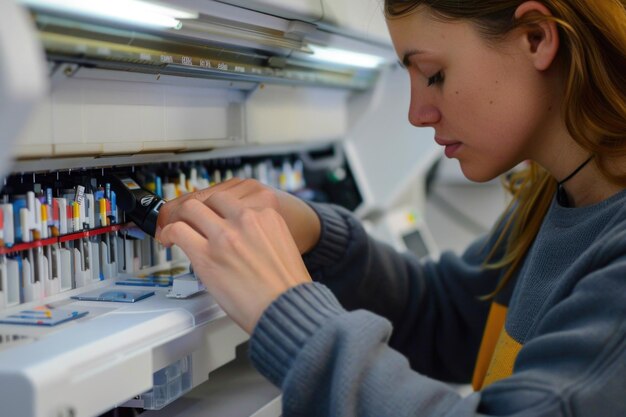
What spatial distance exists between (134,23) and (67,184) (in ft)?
0.90

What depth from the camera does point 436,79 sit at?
1060 mm

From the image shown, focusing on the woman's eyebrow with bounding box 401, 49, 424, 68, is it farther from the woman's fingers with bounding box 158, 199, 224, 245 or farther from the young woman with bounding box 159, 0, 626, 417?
the woman's fingers with bounding box 158, 199, 224, 245

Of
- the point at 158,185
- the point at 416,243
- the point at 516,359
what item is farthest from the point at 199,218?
the point at 416,243

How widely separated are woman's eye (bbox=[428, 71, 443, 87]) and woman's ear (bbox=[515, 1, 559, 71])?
12cm

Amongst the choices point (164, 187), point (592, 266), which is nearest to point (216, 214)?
point (164, 187)

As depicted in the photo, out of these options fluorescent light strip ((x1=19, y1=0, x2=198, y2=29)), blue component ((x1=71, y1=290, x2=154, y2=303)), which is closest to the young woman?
blue component ((x1=71, y1=290, x2=154, y2=303))

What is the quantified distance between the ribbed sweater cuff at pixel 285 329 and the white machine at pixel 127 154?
0.39 ft

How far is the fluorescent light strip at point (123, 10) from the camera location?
0.77m

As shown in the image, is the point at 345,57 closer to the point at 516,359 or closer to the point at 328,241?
the point at 328,241

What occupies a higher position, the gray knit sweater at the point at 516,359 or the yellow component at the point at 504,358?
the gray knit sweater at the point at 516,359

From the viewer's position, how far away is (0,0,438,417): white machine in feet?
2.49

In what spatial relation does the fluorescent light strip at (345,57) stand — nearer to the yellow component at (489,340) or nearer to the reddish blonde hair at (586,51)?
the reddish blonde hair at (586,51)

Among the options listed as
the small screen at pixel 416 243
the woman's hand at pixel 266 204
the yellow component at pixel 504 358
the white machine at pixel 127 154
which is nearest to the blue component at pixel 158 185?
the white machine at pixel 127 154

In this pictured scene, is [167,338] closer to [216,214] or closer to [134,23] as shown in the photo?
[216,214]
